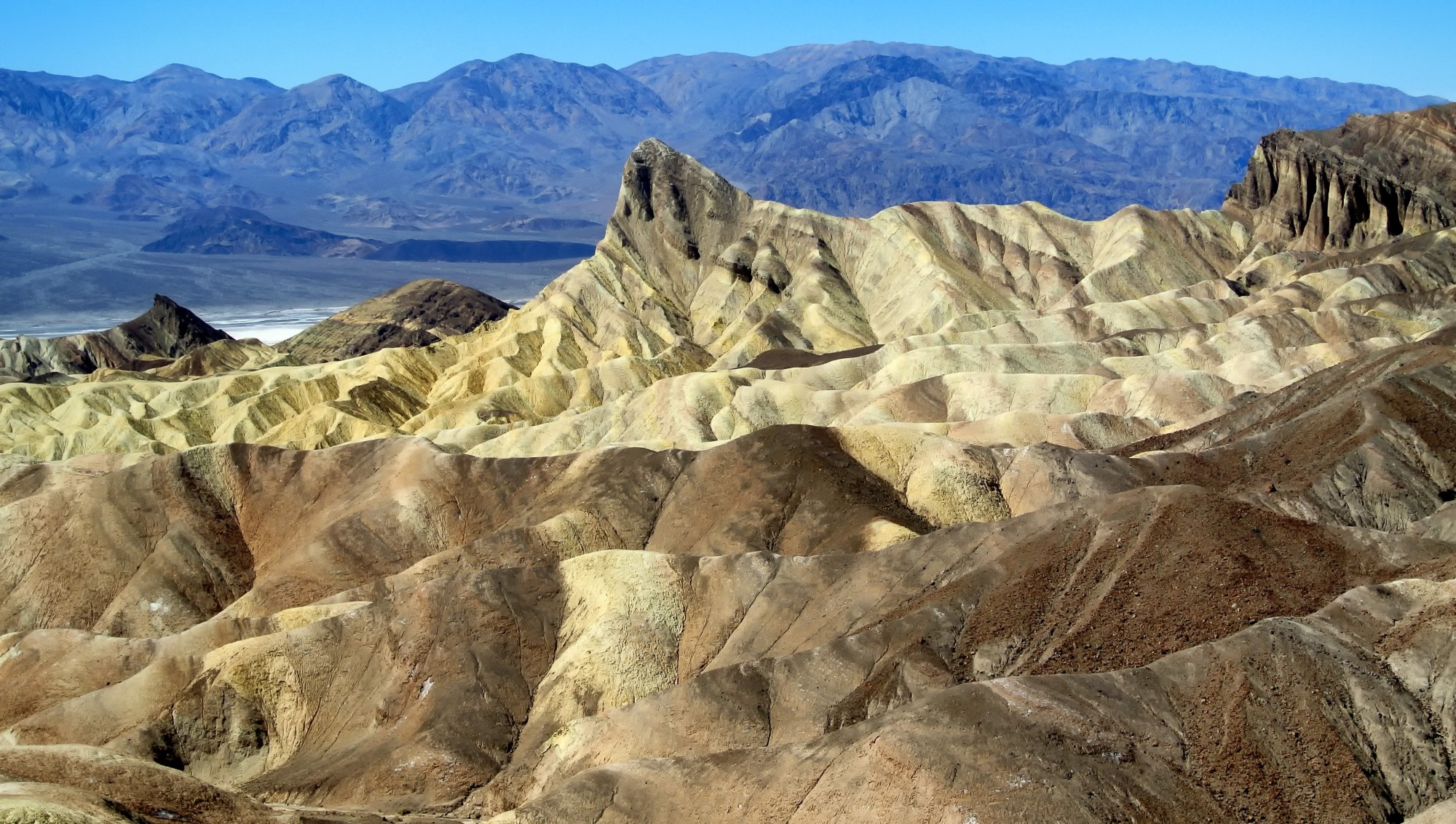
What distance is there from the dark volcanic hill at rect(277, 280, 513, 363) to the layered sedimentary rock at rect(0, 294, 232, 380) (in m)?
12.1

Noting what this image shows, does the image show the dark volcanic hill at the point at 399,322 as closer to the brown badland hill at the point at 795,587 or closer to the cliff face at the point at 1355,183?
the brown badland hill at the point at 795,587

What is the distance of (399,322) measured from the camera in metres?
174

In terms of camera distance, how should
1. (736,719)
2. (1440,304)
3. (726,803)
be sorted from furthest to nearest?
1. (1440,304)
2. (736,719)
3. (726,803)

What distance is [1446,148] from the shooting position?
13200 cm

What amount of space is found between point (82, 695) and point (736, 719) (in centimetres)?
2531

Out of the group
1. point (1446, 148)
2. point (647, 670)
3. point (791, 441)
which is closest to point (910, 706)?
point (647, 670)

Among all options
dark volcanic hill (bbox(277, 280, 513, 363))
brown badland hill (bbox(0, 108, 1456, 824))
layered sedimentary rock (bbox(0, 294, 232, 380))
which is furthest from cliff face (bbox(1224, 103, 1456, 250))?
layered sedimentary rock (bbox(0, 294, 232, 380))

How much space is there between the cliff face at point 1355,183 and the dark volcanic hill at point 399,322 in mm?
98593

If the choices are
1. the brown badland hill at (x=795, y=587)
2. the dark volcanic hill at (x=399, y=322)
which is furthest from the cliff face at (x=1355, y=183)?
the dark volcanic hill at (x=399, y=322)

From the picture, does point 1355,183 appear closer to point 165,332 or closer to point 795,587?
point 795,587

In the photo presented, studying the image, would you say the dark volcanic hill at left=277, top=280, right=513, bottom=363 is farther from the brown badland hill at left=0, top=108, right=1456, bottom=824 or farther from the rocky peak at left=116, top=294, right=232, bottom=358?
the brown badland hill at left=0, top=108, right=1456, bottom=824

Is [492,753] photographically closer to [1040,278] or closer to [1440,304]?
[1440,304]

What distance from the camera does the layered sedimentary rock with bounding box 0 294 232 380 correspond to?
143 m

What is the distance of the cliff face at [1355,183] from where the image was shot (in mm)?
127438
